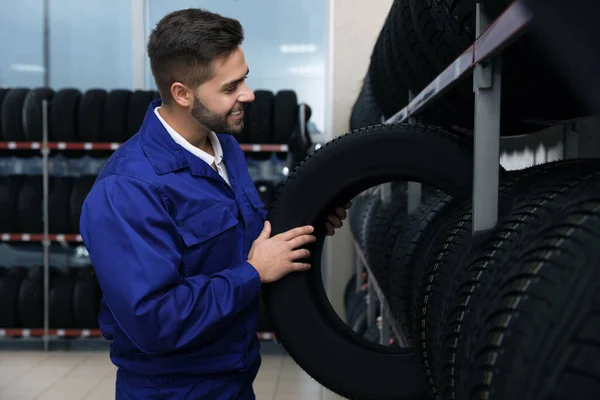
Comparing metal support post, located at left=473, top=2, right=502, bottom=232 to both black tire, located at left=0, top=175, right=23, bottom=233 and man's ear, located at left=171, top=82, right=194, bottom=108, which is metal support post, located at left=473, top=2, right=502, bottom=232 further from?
black tire, located at left=0, top=175, right=23, bottom=233

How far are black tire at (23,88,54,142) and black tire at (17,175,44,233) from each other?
370 millimetres

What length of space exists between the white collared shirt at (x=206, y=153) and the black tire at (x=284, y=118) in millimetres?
3042

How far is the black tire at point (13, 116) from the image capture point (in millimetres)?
4688

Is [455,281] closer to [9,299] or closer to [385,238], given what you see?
[385,238]

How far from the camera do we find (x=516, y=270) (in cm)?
69

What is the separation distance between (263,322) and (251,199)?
3.09 m

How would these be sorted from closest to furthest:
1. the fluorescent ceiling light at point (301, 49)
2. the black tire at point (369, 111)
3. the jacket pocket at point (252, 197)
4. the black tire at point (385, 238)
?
the jacket pocket at point (252, 197) < the black tire at point (385, 238) < the black tire at point (369, 111) < the fluorescent ceiling light at point (301, 49)

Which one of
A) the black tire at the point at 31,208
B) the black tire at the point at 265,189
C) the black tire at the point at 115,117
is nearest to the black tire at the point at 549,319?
the black tire at the point at 265,189

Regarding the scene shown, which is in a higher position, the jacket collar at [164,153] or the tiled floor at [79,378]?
the jacket collar at [164,153]

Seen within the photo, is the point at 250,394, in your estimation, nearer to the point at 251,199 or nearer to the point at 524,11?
the point at 251,199

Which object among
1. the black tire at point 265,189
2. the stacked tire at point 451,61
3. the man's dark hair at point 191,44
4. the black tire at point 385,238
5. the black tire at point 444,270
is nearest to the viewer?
the black tire at point 444,270

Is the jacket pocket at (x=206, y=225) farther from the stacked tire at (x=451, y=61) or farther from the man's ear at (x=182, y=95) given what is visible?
the stacked tire at (x=451, y=61)

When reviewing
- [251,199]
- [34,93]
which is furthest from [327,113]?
[251,199]

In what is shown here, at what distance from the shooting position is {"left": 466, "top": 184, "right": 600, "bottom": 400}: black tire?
21.7 inches
